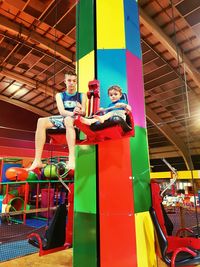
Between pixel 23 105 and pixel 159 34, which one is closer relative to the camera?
pixel 159 34

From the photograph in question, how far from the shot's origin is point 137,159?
7.06ft

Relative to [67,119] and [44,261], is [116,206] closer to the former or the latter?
[67,119]

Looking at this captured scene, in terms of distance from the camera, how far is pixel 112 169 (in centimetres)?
206

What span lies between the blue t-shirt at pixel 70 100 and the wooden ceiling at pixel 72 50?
186 centimetres

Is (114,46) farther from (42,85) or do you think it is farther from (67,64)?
(42,85)

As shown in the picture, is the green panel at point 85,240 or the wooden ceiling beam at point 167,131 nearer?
the green panel at point 85,240

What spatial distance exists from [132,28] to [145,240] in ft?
6.94

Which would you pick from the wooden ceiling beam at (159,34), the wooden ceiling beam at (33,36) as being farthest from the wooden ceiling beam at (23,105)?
the wooden ceiling beam at (159,34)

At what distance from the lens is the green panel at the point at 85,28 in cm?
240

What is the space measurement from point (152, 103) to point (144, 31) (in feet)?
15.8

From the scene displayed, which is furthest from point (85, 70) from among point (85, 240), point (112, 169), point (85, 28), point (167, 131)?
point (167, 131)

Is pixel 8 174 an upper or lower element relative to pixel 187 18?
lower

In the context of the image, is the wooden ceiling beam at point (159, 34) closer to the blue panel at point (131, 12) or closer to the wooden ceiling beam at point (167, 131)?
the wooden ceiling beam at point (167, 131)

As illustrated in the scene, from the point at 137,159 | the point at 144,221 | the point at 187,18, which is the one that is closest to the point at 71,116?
the point at 137,159
